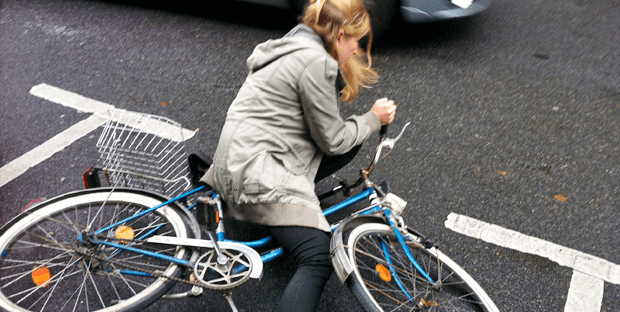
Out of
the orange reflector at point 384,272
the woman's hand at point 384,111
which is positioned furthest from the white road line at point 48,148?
the orange reflector at point 384,272

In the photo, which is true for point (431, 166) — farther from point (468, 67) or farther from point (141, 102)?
point (141, 102)


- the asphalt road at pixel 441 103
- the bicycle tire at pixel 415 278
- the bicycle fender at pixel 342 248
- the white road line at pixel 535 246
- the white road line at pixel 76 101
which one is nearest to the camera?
the bicycle fender at pixel 342 248

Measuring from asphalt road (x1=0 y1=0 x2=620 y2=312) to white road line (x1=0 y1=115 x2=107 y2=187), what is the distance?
0.20ft

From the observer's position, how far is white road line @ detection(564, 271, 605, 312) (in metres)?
2.67

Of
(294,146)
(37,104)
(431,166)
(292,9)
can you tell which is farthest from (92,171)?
(292,9)

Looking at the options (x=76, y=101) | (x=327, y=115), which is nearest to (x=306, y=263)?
(x=327, y=115)

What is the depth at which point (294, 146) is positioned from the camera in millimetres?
2363

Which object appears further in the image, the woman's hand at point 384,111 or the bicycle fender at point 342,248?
the woman's hand at point 384,111

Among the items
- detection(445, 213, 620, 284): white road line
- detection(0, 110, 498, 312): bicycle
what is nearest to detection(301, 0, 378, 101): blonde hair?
detection(0, 110, 498, 312): bicycle

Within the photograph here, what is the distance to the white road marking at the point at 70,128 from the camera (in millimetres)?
3477

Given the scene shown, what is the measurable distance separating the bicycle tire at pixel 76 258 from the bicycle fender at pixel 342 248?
676mm

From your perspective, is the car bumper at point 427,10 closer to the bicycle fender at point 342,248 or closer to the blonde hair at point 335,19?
the blonde hair at point 335,19

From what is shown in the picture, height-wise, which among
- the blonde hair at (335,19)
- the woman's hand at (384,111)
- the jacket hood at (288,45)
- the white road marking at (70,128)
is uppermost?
the blonde hair at (335,19)

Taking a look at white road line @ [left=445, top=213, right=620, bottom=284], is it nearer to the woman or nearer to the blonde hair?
the woman
